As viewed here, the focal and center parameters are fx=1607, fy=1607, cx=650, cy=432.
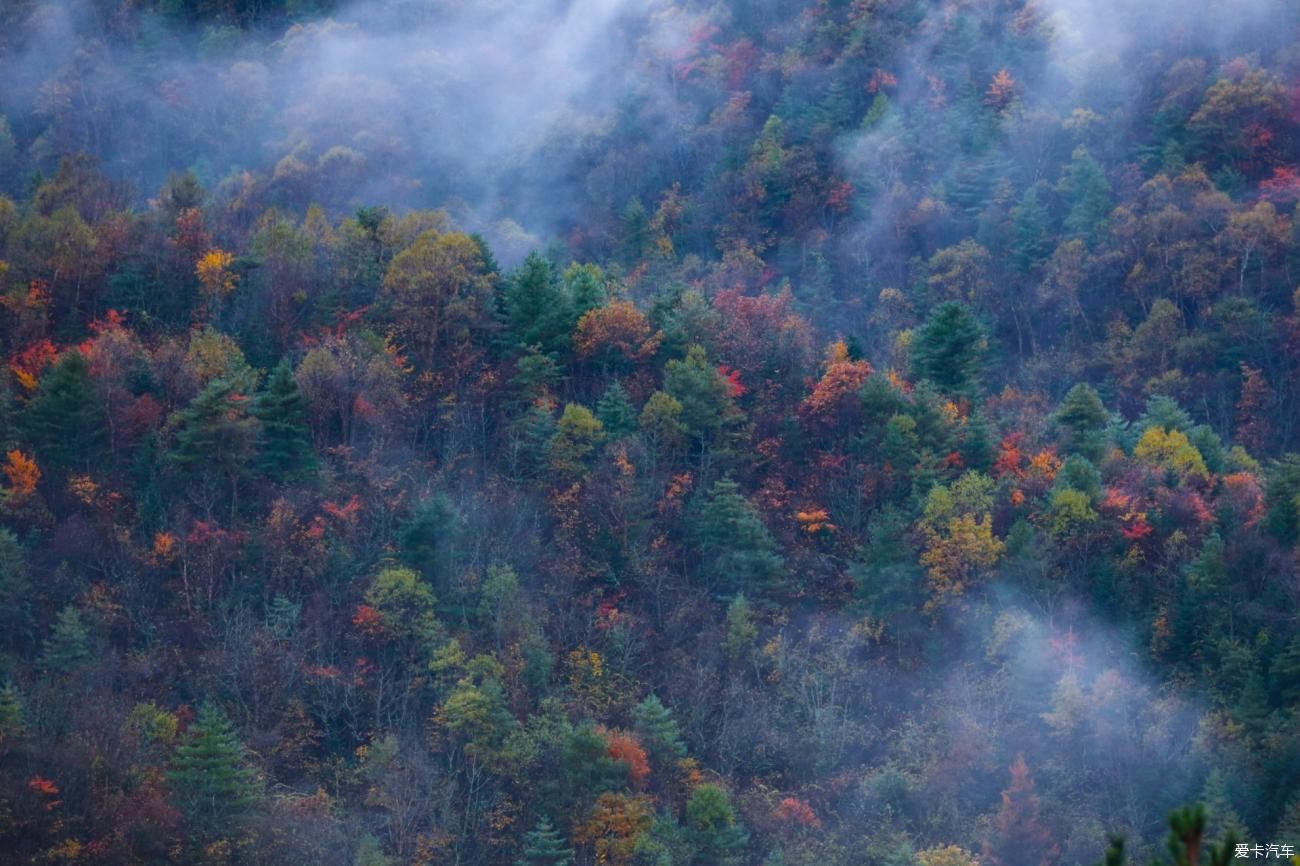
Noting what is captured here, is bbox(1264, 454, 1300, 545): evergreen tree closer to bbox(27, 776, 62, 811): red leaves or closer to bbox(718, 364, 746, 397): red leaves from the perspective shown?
bbox(718, 364, 746, 397): red leaves

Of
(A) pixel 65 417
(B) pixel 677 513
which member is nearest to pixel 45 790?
(A) pixel 65 417

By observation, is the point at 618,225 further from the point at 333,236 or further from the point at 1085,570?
the point at 1085,570

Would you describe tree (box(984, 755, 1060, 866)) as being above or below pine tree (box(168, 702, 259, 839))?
above

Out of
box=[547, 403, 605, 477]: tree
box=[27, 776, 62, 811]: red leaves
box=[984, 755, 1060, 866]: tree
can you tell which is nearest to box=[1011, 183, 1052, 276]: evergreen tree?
box=[547, 403, 605, 477]: tree

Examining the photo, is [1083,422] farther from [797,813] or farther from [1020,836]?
[797,813]

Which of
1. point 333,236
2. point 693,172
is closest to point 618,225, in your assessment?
point 693,172
